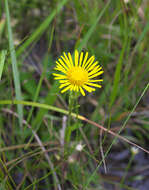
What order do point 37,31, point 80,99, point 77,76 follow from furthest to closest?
point 80,99, point 37,31, point 77,76

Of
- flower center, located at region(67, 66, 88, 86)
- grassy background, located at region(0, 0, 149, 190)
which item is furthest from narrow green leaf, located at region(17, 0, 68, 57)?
flower center, located at region(67, 66, 88, 86)

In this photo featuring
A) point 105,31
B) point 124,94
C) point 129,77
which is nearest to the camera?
point 124,94

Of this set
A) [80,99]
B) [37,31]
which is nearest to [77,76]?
[37,31]

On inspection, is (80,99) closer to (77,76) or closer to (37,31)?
(37,31)

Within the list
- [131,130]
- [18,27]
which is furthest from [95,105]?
[18,27]

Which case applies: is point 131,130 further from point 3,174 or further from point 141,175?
point 3,174

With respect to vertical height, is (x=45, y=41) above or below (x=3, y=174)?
above
